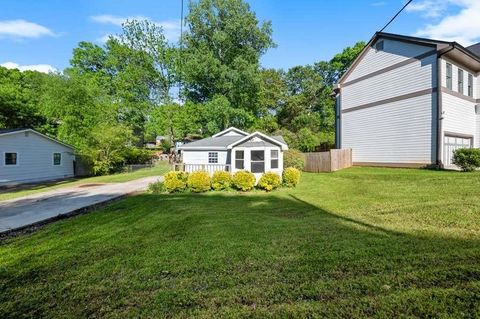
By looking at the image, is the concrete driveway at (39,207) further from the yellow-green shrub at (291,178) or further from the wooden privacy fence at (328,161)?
the wooden privacy fence at (328,161)

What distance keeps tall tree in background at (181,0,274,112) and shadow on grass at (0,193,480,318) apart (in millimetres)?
25244

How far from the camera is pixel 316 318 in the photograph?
8.41ft

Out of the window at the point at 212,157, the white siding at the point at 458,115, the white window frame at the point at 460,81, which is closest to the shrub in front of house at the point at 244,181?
the window at the point at 212,157

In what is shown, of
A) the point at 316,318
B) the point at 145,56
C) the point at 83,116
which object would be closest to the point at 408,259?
the point at 316,318

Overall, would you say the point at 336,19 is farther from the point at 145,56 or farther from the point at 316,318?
the point at 145,56

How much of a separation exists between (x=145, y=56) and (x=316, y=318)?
3621 centimetres

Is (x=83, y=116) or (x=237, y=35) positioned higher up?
(x=237, y=35)

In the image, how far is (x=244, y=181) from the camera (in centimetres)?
1274

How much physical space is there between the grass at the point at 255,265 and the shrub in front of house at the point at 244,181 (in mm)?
5026

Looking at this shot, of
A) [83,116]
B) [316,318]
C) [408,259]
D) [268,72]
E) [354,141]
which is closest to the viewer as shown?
[316,318]

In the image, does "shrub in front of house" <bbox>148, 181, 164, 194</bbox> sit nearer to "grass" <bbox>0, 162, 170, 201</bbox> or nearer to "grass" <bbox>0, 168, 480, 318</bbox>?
"grass" <bbox>0, 168, 480, 318</bbox>

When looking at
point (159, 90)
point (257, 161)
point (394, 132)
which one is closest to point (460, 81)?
point (394, 132)

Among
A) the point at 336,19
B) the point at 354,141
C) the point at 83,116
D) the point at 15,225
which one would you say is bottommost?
the point at 15,225

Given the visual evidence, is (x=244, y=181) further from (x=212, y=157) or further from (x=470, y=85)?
(x=470, y=85)
